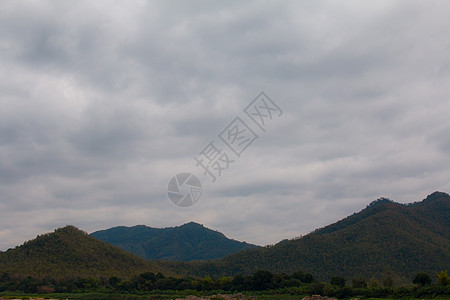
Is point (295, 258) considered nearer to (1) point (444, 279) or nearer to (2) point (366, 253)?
(2) point (366, 253)

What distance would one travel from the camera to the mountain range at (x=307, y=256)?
64312 millimetres

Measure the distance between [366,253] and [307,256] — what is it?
11062 mm

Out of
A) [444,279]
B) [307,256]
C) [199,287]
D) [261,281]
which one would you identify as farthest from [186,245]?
[444,279]

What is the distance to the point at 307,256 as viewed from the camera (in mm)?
75875

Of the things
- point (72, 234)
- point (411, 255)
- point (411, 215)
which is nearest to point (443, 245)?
point (411, 255)

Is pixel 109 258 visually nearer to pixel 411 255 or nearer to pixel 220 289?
pixel 220 289

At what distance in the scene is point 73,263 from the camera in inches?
2648

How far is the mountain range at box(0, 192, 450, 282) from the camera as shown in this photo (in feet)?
211

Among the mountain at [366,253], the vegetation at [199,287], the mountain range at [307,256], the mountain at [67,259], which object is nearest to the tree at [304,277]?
the vegetation at [199,287]

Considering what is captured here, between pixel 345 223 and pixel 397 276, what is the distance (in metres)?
46.9

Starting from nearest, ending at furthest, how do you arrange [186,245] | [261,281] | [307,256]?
[261,281], [307,256], [186,245]

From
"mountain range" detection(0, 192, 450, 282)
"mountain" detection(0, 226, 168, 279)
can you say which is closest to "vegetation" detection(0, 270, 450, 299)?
"mountain" detection(0, 226, 168, 279)

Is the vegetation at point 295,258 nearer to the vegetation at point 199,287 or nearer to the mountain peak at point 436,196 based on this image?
the vegetation at point 199,287

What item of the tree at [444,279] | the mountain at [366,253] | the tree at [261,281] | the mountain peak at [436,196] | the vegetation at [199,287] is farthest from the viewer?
the mountain peak at [436,196]
